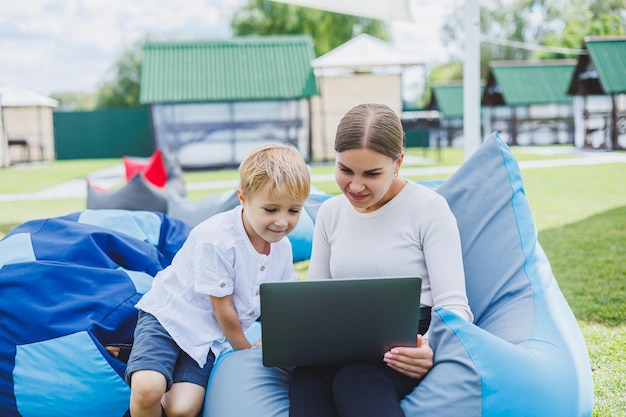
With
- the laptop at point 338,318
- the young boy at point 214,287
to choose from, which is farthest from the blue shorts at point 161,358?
the laptop at point 338,318

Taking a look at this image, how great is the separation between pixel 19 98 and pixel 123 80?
2703cm

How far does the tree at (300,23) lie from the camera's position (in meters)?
31.0

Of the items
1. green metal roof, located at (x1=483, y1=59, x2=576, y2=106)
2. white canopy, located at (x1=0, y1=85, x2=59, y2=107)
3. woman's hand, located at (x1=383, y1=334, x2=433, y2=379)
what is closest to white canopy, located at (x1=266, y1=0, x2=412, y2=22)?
woman's hand, located at (x1=383, y1=334, x2=433, y2=379)

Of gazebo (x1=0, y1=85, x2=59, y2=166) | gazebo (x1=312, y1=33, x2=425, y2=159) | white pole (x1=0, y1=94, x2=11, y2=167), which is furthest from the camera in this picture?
gazebo (x1=0, y1=85, x2=59, y2=166)

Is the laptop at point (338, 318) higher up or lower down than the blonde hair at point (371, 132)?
lower down

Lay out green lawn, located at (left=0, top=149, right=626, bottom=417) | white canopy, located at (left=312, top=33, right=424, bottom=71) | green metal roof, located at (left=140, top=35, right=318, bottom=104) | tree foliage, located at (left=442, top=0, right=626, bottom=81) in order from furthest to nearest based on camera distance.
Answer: green metal roof, located at (left=140, top=35, right=318, bottom=104), white canopy, located at (left=312, top=33, right=424, bottom=71), tree foliage, located at (left=442, top=0, right=626, bottom=81), green lawn, located at (left=0, top=149, right=626, bottom=417)

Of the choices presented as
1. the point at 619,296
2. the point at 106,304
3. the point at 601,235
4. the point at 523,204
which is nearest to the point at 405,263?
the point at 523,204

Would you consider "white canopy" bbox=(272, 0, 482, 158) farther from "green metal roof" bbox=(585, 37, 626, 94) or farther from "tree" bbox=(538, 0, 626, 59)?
"green metal roof" bbox=(585, 37, 626, 94)

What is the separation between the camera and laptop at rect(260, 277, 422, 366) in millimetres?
1818

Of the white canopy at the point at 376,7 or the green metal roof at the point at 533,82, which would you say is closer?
the white canopy at the point at 376,7

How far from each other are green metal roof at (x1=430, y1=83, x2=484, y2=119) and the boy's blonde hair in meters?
24.0

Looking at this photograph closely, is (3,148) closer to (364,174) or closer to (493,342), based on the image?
(364,174)

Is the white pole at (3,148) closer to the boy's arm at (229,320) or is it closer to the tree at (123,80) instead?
the boy's arm at (229,320)

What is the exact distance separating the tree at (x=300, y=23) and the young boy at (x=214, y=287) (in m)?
29.6
